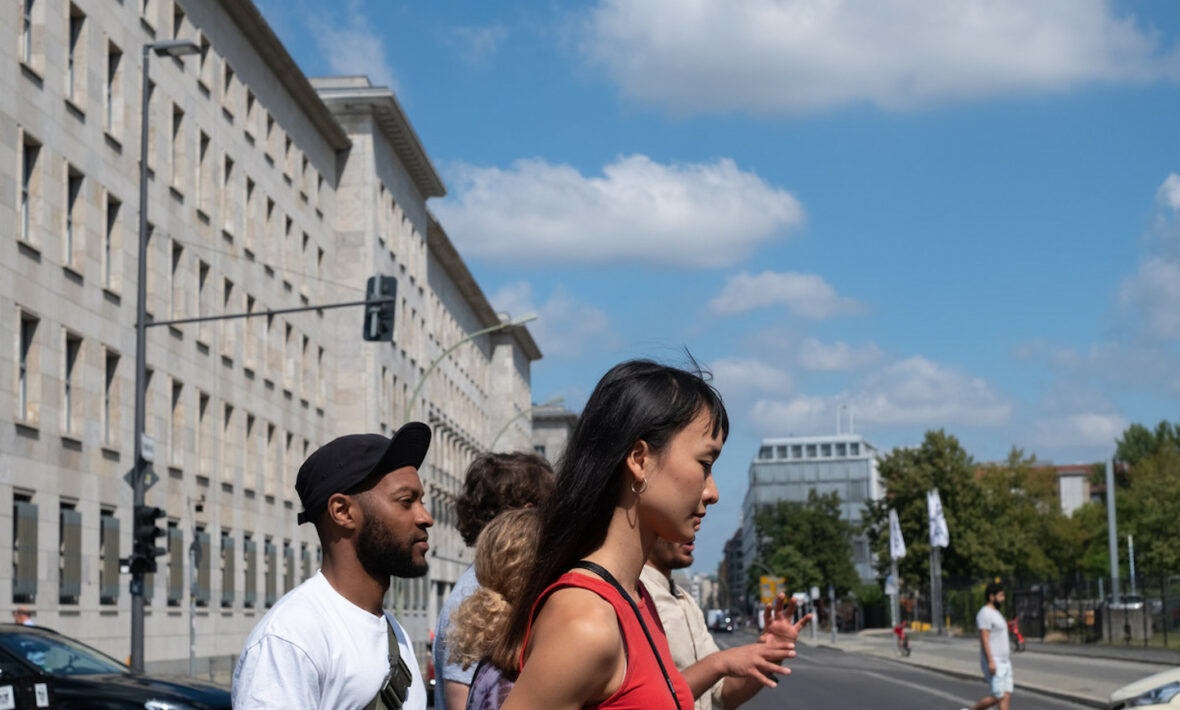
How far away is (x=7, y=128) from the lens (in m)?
29.4

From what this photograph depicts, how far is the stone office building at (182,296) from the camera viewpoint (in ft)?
100

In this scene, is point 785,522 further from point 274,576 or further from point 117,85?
point 117,85

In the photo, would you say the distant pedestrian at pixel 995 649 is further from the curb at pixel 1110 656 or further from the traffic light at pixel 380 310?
the curb at pixel 1110 656

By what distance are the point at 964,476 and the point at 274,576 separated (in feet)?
161

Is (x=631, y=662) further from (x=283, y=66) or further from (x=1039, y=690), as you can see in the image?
(x=283, y=66)

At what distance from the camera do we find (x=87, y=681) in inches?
573

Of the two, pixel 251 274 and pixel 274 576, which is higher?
pixel 251 274

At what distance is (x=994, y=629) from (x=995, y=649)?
0.38 meters

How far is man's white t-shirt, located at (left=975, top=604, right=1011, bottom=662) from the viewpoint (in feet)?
57.4

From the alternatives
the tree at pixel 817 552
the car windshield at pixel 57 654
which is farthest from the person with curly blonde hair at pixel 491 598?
the tree at pixel 817 552

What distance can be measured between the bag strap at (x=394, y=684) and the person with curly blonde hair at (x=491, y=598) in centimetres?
15

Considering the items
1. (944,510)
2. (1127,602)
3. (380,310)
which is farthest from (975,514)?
(380,310)

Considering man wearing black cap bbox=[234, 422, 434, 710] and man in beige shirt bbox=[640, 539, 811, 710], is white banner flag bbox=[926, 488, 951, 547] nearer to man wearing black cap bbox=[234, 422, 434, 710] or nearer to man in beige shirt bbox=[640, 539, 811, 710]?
man in beige shirt bbox=[640, 539, 811, 710]

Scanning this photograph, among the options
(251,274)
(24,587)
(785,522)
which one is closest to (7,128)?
(24,587)
